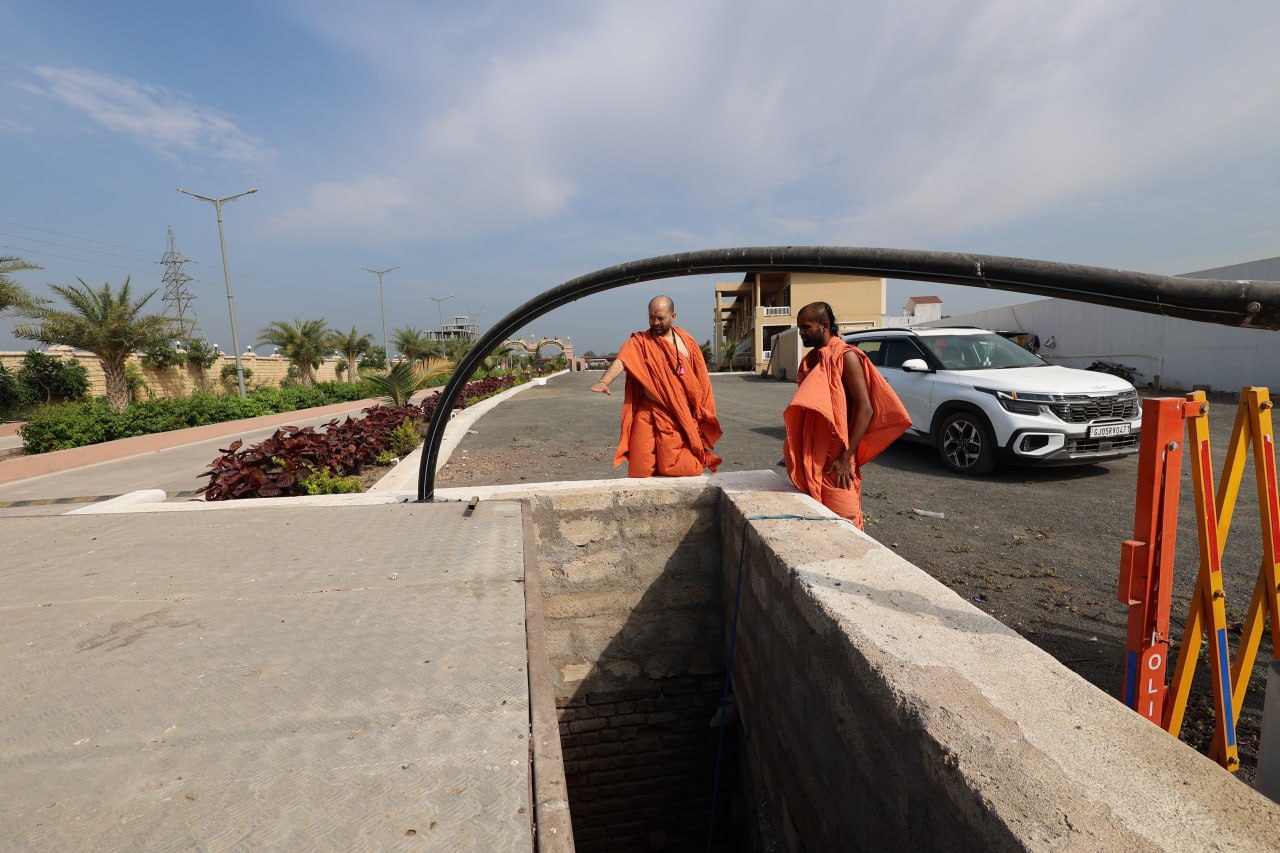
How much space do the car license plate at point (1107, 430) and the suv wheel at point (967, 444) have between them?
81 cm

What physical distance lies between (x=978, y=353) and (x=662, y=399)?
4.90 metres

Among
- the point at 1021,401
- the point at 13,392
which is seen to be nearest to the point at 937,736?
the point at 1021,401

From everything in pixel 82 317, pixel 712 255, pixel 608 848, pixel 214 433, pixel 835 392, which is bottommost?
pixel 608 848

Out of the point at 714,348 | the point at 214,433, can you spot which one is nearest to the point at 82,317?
the point at 214,433

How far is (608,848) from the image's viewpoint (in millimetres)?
3984

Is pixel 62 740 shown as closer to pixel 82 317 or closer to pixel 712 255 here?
pixel 712 255

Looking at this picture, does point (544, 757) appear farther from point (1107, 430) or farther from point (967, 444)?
point (1107, 430)

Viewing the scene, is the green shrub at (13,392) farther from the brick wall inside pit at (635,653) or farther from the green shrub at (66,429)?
the brick wall inside pit at (635,653)

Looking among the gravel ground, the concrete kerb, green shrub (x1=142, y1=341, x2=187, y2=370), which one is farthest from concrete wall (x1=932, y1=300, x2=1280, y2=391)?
green shrub (x1=142, y1=341, x2=187, y2=370)

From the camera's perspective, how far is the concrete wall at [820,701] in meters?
1.09

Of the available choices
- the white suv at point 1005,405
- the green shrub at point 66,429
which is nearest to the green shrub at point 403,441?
the white suv at point 1005,405

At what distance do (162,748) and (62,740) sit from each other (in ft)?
0.80

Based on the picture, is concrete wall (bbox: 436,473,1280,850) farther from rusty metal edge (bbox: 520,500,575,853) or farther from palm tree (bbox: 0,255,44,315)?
palm tree (bbox: 0,255,44,315)

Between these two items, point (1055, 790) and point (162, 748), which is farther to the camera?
point (162, 748)
